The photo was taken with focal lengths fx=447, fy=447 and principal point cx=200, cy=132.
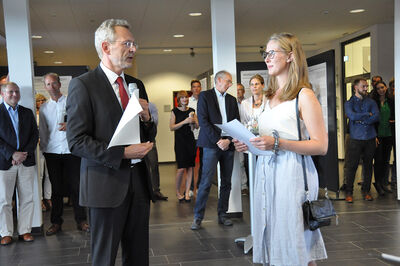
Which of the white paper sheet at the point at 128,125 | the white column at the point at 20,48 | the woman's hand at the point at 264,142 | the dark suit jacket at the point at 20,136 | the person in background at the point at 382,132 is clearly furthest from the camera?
the person in background at the point at 382,132

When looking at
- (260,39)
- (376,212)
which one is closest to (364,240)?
(376,212)

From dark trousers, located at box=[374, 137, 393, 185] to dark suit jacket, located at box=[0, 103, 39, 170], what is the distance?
5582 millimetres

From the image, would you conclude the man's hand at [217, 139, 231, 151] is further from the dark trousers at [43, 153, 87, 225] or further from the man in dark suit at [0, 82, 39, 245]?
the man in dark suit at [0, 82, 39, 245]

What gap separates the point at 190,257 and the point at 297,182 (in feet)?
7.74

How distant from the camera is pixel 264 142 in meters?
2.30

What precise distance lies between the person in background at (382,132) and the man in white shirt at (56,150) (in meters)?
4.94

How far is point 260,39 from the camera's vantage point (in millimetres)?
11992

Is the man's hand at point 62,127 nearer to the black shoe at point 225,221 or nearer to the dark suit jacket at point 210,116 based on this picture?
the dark suit jacket at point 210,116

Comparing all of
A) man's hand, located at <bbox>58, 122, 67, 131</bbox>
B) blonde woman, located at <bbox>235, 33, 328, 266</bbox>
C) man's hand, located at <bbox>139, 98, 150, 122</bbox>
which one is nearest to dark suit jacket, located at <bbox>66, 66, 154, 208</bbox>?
man's hand, located at <bbox>139, 98, 150, 122</bbox>

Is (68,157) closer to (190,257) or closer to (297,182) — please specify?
(190,257)

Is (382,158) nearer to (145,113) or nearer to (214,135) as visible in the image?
(214,135)

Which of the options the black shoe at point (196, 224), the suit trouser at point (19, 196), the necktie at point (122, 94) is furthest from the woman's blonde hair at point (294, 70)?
the suit trouser at point (19, 196)

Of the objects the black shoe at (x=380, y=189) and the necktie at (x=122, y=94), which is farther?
the black shoe at (x=380, y=189)

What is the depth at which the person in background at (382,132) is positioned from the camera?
7.55 meters
